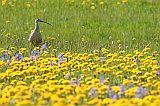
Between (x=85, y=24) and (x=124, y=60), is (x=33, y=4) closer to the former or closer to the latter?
(x=85, y=24)

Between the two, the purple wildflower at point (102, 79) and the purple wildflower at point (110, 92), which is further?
the purple wildflower at point (102, 79)

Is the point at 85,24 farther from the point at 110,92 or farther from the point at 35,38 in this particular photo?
the point at 110,92

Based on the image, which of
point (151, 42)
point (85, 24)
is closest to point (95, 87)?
point (151, 42)

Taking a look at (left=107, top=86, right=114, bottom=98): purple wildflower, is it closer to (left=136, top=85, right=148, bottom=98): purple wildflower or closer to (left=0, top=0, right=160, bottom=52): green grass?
(left=136, top=85, right=148, bottom=98): purple wildflower

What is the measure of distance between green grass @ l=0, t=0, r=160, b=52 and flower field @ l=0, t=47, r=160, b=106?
4.62ft

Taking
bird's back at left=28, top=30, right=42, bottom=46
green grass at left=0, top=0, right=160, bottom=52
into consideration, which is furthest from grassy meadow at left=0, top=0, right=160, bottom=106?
bird's back at left=28, top=30, right=42, bottom=46

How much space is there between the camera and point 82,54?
1047cm

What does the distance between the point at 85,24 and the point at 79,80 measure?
658 centimetres

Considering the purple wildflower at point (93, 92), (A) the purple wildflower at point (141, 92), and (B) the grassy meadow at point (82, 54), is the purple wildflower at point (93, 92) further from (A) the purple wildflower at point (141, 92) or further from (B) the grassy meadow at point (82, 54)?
(A) the purple wildflower at point (141, 92)

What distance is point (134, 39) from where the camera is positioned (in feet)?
43.1

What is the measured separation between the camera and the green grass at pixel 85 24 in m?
12.7

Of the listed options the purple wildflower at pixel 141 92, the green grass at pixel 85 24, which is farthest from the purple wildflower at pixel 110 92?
the green grass at pixel 85 24

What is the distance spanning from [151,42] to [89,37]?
5.08ft

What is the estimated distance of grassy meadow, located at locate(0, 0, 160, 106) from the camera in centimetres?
747
